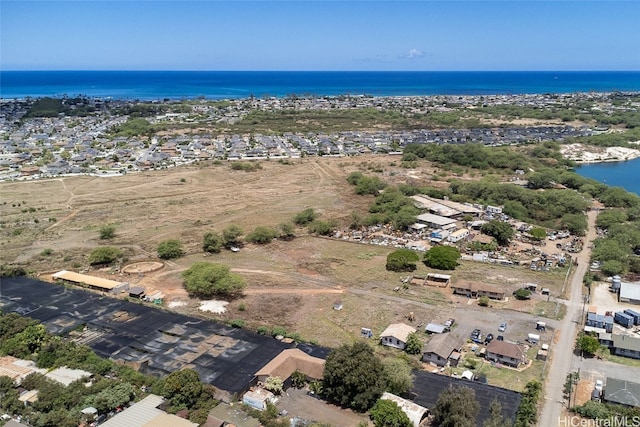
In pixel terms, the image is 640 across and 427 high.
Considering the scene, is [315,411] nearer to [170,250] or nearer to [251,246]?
[170,250]

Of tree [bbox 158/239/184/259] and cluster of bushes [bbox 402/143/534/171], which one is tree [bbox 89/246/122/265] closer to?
tree [bbox 158/239/184/259]

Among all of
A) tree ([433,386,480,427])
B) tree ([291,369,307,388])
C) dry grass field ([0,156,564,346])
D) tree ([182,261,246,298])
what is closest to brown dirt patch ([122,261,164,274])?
dry grass field ([0,156,564,346])

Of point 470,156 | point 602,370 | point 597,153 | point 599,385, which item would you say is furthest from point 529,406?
point 597,153

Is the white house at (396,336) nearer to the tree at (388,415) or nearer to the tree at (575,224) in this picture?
the tree at (388,415)

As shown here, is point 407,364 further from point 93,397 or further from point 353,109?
point 353,109

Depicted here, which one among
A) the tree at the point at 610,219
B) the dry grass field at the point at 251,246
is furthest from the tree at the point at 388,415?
the tree at the point at 610,219
